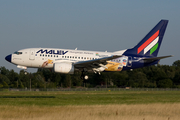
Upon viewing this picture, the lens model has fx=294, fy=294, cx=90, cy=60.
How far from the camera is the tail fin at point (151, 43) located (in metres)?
42.1

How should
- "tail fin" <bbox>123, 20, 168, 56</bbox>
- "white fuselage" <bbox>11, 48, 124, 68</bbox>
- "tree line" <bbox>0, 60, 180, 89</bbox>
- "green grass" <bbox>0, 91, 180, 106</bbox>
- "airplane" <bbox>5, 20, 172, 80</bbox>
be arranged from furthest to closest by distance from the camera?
"tree line" <bbox>0, 60, 180, 89</bbox> → "tail fin" <bbox>123, 20, 168, 56</bbox> → "white fuselage" <bbox>11, 48, 124, 68</bbox> → "airplane" <bbox>5, 20, 172, 80</bbox> → "green grass" <bbox>0, 91, 180, 106</bbox>

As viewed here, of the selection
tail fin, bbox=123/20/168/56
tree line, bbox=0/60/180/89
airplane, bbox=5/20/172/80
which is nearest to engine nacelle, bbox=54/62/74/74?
airplane, bbox=5/20/172/80

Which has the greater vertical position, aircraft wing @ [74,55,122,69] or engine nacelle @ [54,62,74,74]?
aircraft wing @ [74,55,122,69]

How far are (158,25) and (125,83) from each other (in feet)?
143

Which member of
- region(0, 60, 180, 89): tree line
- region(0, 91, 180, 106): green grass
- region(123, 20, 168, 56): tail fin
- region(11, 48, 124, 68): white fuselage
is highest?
region(123, 20, 168, 56): tail fin

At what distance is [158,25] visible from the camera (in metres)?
43.9

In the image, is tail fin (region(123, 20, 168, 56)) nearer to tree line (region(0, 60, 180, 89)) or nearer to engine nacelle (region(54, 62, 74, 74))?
engine nacelle (region(54, 62, 74, 74))

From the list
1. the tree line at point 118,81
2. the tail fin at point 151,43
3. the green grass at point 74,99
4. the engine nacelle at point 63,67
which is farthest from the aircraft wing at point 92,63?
the tree line at point 118,81

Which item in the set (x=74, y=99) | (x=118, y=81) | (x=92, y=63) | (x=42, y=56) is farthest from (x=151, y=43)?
(x=118, y=81)

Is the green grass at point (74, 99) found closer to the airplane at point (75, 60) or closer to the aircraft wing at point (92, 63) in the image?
the airplane at point (75, 60)

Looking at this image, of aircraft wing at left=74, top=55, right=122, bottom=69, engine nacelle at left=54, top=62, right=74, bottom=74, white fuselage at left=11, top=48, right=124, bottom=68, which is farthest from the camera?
white fuselage at left=11, top=48, right=124, bottom=68

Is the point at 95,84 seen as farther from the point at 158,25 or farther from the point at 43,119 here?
the point at 43,119

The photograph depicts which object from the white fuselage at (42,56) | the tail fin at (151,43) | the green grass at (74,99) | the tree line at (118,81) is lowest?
the green grass at (74,99)

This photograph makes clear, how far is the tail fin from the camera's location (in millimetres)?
42125
